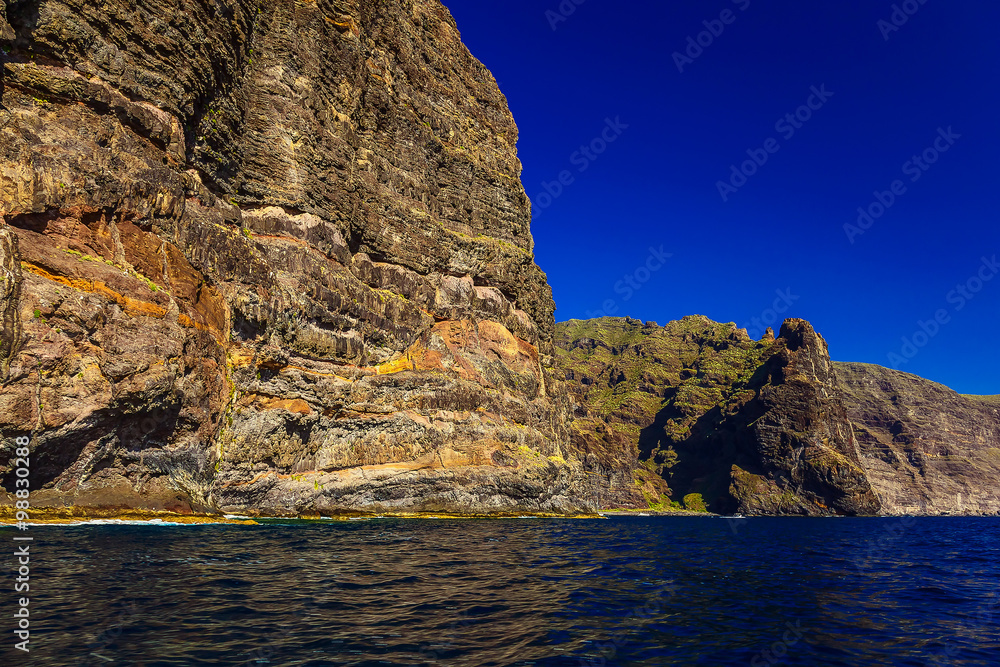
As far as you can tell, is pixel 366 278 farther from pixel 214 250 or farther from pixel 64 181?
pixel 64 181

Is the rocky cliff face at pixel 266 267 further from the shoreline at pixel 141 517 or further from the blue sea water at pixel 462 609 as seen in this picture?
the blue sea water at pixel 462 609

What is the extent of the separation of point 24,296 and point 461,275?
167 feet

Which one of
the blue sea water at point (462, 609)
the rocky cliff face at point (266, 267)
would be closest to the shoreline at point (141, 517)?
the rocky cliff face at point (266, 267)

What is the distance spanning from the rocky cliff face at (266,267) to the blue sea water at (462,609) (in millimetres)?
11993

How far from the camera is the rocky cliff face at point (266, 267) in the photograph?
30000 mm

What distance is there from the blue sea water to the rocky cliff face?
1199cm

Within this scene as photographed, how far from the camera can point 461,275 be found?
2889 inches

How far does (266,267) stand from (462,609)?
142 feet

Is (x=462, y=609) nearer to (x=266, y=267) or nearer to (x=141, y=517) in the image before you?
(x=141, y=517)

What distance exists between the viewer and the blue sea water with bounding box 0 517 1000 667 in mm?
8977

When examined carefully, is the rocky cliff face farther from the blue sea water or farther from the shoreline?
the blue sea water

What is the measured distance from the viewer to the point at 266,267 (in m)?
47.7

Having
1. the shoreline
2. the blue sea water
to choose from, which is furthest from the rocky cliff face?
the blue sea water

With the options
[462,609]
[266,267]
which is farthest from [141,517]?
[462,609]
